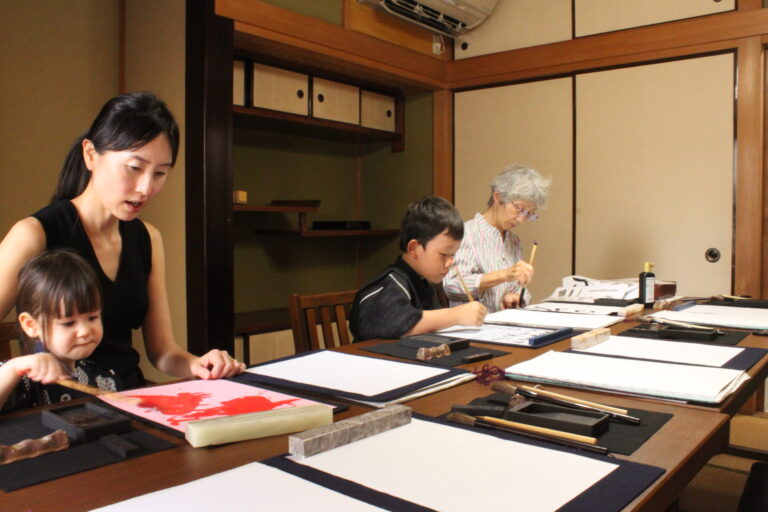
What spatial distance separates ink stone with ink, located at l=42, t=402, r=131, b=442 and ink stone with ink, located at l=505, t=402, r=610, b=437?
1.74 ft

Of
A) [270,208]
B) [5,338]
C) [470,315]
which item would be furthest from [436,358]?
[270,208]

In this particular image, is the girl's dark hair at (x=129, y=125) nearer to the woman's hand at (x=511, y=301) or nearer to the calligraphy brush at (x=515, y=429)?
the calligraphy brush at (x=515, y=429)

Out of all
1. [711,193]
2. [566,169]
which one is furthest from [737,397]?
[566,169]

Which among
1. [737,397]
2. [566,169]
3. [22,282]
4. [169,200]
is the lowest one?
[737,397]

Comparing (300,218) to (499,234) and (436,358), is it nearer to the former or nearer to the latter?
(499,234)

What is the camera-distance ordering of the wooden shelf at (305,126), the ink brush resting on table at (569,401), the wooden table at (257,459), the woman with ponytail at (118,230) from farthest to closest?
the wooden shelf at (305,126)
the woman with ponytail at (118,230)
the ink brush resting on table at (569,401)
the wooden table at (257,459)

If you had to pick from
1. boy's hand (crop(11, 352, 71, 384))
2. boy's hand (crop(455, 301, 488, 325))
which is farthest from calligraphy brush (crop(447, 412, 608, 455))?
boy's hand (crop(455, 301, 488, 325))

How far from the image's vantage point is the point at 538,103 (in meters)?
3.78

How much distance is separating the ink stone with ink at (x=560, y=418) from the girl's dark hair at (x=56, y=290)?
0.74 metres

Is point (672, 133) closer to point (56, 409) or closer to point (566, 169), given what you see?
point (566, 169)

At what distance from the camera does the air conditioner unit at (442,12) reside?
3508mm

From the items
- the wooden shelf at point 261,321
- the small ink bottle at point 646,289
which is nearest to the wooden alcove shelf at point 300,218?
the wooden shelf at point 261,321

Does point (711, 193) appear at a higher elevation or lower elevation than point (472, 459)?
higher

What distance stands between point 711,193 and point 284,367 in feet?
9.31
